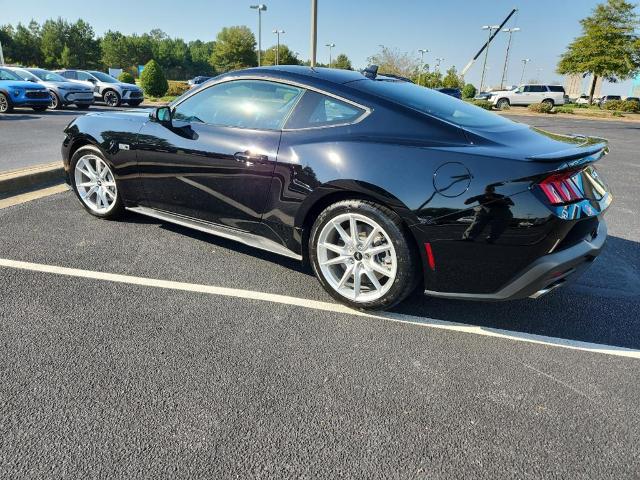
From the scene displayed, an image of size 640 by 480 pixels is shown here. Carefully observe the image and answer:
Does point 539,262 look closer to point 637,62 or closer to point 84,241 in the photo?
point 84,241

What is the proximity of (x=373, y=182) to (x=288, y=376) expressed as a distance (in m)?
1.19

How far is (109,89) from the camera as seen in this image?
18469 mm

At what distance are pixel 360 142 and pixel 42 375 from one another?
211 cm

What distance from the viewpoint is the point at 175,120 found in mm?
3686

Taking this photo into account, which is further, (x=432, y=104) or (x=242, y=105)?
(x=242, y=105)

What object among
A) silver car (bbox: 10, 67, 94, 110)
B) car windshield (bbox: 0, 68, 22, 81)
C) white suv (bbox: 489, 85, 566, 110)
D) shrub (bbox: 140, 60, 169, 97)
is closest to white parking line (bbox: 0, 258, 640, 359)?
car windshield (bbox: 0, 68, 22, 81)

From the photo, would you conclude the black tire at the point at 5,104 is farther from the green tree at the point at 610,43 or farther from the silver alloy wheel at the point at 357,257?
the green tree at the point at 610,43

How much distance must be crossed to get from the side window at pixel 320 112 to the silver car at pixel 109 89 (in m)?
17.8

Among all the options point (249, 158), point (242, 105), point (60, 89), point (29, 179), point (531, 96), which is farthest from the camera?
point (531, 96)

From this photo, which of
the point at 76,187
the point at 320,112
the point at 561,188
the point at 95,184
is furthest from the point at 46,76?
the point at 561,188

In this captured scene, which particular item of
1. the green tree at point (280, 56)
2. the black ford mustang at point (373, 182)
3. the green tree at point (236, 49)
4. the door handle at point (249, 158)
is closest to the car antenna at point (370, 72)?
the black ford mustang at point (373, 182)

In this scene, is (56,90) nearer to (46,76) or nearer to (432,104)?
(46,76)

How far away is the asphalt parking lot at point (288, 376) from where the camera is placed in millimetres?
1807

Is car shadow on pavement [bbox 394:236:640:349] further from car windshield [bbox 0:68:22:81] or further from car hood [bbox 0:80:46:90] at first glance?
car windshield [bbox 0:68:22:81]
